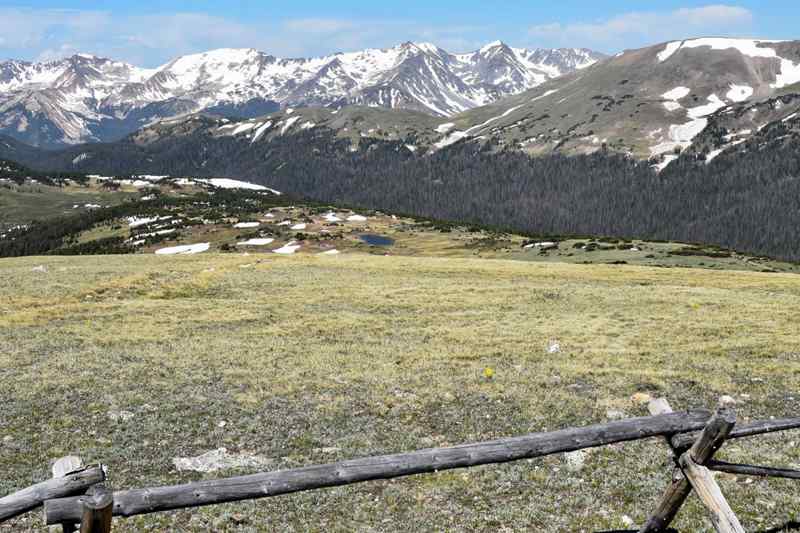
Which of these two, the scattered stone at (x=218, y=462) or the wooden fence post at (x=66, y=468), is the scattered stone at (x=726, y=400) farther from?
the wooden fence post at (x=66, y=468)

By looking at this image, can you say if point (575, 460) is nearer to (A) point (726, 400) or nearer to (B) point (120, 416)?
(A) point (726, 400)

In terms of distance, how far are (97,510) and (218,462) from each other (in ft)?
28.8

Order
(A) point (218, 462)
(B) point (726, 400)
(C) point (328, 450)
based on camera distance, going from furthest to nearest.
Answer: (B) point (726, 400)
(C) point (328, 450)
(A) point (218, 462)

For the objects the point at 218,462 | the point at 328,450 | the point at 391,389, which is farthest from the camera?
the point at 391,389

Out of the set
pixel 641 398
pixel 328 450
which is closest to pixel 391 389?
pixel 328 450

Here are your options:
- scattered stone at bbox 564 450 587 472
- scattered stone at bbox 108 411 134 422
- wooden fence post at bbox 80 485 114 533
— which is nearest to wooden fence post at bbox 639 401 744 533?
scattered stone at bbox 564 450 587 472

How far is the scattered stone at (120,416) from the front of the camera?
62.8 feet

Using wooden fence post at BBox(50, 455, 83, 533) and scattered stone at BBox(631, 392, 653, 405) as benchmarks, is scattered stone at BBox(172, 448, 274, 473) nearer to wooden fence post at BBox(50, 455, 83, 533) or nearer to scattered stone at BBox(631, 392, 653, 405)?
wooden fence post at BBox(50, 455, 83, 533)

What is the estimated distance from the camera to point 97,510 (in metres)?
7.69

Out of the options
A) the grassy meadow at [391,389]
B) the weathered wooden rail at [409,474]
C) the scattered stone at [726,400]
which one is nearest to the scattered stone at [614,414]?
the grassy meadow at [391,389]

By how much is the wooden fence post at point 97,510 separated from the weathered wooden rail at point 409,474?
1cm

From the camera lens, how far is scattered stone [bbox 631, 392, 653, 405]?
67.1 feet

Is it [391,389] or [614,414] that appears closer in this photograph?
[614,414]

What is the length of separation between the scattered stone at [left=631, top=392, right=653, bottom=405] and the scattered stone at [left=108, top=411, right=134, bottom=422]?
18146 mm
